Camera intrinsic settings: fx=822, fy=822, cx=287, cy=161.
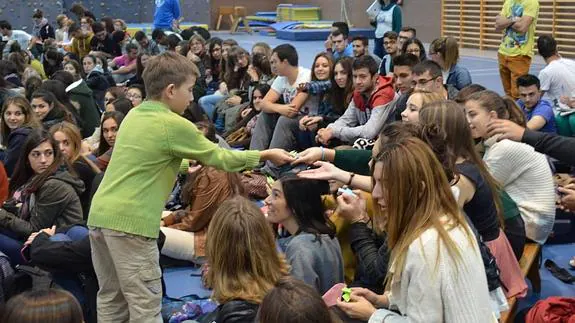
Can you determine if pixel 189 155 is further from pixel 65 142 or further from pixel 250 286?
pixel 65 142

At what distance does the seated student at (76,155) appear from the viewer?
558 cm

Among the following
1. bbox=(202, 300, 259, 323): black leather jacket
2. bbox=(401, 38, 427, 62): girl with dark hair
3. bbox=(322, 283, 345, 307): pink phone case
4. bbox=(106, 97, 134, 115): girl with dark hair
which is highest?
bbox=(202, 300, 259, 323): black leather jacket

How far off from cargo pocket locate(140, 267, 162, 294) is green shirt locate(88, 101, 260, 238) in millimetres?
195

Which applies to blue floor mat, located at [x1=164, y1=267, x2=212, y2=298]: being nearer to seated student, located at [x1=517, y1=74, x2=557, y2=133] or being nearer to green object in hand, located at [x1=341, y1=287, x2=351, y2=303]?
green object in hand, located at [x1=341, y1=287, x2=351, y2=303]

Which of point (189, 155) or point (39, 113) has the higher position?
point (189, 155)

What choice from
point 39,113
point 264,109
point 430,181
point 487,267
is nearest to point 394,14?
Result: point 264,109

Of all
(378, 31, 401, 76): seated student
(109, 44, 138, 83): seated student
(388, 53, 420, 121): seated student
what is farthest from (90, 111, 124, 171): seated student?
(109, 44, 138, 83): seated student

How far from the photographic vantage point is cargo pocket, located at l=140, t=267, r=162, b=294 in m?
3.91

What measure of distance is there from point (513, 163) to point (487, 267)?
4.64 feet

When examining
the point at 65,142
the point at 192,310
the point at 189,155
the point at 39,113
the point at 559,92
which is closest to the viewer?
the point at 189,155

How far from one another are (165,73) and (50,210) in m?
1.54

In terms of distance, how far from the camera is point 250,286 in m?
3.15

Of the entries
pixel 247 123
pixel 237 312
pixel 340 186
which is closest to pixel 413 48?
pixel 247 123

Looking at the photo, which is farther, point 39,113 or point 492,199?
point 39,113
